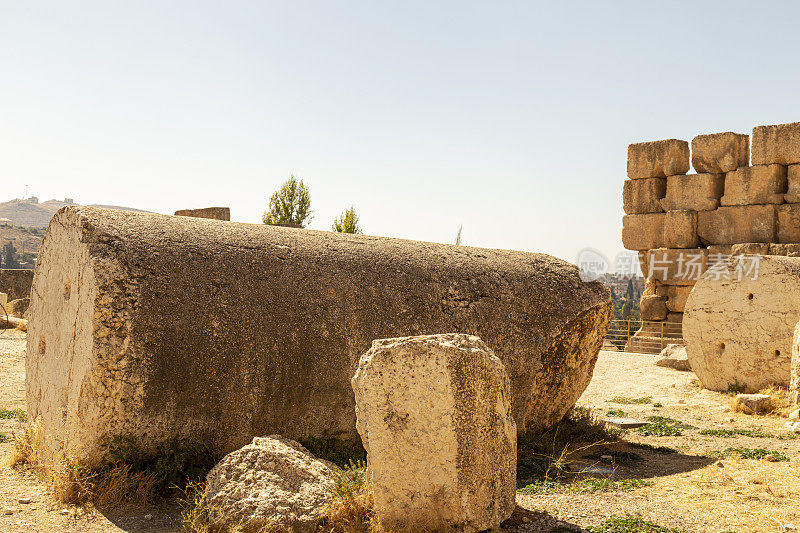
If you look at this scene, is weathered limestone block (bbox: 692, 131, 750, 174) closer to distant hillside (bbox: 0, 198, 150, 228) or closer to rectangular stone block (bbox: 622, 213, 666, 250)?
rectangular stone block (bbox: 622, 213, 666, 250)

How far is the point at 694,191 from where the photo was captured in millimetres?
16641

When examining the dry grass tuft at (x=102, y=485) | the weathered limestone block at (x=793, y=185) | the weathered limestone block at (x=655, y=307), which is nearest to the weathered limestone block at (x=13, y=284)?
the weathered limestone block at (x=655, y=307)

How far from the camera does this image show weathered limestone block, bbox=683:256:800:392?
29.3ft

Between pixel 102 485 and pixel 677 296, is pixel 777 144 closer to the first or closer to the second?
pixel 677 296

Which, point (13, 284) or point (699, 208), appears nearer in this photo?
point (699, 208)

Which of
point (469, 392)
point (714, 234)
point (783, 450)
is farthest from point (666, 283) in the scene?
point (469, 392)

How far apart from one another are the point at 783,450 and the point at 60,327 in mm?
5820

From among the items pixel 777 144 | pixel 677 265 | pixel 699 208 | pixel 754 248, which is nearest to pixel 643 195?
pixel 699 208

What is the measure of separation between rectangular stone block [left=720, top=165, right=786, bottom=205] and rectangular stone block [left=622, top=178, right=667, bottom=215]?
1.79 metres

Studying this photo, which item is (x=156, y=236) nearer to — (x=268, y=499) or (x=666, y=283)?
(x=268, y=499)

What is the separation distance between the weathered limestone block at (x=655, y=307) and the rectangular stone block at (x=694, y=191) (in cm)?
222

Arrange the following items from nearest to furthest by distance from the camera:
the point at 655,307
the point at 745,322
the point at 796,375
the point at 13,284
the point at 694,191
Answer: the point at 796,375
the point at 745,322
the point at 694,191
the point at 655,307
the point at 13,284

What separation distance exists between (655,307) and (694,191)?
292 centimetres

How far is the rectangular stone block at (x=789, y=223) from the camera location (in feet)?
49.4
